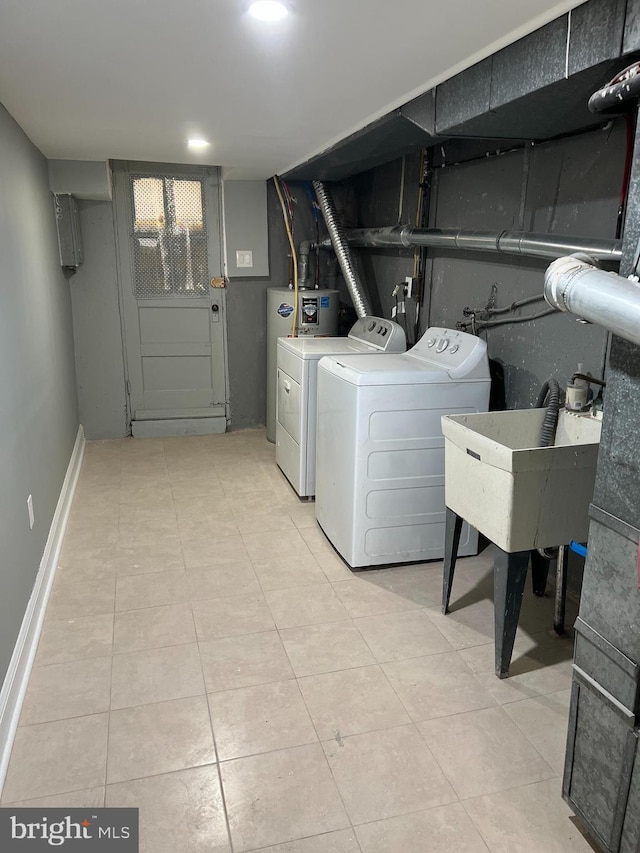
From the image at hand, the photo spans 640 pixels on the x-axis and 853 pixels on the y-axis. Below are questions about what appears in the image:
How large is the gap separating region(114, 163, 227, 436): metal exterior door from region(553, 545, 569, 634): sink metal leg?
3.47 meters

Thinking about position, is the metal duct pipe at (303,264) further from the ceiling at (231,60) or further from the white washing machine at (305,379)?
the ceiling at (231,60)

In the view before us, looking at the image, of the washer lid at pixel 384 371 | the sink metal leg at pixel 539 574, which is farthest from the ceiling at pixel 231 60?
the sink metal leg at pixel 539 574

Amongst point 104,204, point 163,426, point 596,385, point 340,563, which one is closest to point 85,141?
point 104,204

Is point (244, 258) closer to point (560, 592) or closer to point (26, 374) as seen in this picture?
point (26, 374)

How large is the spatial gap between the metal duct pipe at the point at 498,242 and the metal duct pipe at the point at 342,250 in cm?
24

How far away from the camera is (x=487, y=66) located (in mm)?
2070

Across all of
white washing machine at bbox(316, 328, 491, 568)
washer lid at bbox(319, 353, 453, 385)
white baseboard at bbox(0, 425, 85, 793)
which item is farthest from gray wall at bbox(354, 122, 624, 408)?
white baseboard at bbox(0, 425, 85, 793)

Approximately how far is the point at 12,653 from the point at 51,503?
1.22 metres

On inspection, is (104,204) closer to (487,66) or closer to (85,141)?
(85,141)

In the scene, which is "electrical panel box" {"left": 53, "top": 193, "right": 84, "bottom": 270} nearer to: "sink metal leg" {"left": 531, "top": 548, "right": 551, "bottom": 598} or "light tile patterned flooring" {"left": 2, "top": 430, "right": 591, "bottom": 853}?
"light tile patterned flooring" {"left": 2, "top": 430, "right": 591, "bottom": 853}

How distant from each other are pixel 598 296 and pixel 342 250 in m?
3.34

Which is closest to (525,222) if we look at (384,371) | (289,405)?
(384,371)

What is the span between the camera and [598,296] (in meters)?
1.38

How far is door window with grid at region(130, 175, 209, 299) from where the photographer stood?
15.8 ft
